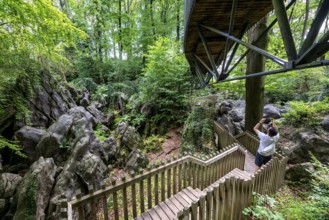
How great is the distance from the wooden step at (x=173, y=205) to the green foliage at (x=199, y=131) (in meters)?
2.72

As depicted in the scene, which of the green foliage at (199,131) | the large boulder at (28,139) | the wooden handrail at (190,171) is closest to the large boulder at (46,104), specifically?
the large boulder at (28,139)

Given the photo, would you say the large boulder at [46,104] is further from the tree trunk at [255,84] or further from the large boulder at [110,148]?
the tree trunk at [255,84]

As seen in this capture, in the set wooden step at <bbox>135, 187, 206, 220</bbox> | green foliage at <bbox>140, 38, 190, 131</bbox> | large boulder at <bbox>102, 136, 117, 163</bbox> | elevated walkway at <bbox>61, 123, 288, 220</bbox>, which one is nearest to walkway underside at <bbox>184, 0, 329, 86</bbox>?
elevated walkway at <bbox>61, 123, 288, 220</bbox>

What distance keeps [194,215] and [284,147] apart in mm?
6091

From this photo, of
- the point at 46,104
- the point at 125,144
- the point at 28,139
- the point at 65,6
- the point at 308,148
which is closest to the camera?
the point at 28,139

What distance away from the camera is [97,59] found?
15.1 m

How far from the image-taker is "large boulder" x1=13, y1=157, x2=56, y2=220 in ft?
11.0

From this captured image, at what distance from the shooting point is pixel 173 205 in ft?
12.9

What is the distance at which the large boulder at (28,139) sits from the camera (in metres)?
5.53

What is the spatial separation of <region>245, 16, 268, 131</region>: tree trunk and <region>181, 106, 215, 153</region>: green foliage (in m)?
1.55

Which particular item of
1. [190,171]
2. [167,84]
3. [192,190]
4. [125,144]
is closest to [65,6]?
[167,84]

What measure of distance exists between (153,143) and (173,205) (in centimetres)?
485

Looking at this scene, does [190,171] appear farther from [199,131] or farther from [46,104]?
[46,104]

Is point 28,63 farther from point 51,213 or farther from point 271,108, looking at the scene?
point 271,108
